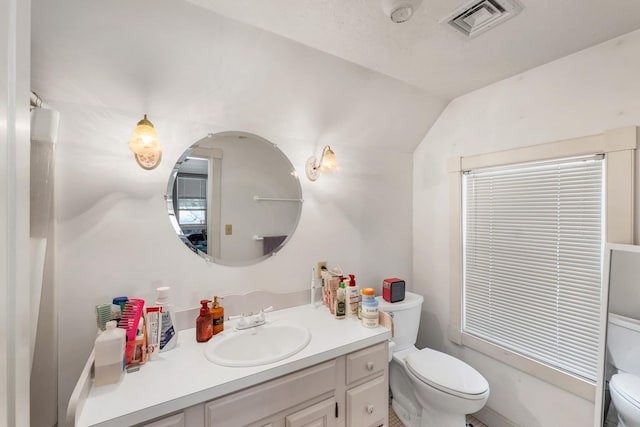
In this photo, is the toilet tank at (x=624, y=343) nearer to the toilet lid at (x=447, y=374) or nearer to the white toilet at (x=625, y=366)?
the white toilet at (x=625, y=366)

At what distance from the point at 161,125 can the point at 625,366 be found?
2.49 metres

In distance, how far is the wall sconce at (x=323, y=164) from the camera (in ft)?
5.83

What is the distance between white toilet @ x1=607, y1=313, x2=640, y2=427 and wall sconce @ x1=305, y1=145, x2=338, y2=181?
162cm

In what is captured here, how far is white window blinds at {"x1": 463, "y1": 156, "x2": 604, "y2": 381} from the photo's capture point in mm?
1468

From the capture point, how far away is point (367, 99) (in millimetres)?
1794

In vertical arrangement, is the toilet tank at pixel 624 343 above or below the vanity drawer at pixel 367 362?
above

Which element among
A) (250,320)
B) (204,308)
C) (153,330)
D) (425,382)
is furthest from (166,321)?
(425,382)

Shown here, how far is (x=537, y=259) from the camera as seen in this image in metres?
1.67

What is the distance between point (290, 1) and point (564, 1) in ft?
3.64

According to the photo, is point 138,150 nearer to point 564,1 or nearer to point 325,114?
point 325,114

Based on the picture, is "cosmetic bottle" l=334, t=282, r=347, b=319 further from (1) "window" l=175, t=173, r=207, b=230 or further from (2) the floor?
(2) the floor

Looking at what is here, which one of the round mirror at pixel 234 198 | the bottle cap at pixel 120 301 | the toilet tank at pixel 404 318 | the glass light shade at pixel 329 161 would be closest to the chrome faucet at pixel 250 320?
the round mirror at pixel 234 198

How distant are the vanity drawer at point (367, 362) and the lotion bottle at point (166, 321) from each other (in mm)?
809

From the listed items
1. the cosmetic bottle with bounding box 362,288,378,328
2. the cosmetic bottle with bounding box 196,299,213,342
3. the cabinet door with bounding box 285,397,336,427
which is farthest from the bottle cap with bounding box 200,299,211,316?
the cosmetic bottle with bounding box 362,288,378,328
